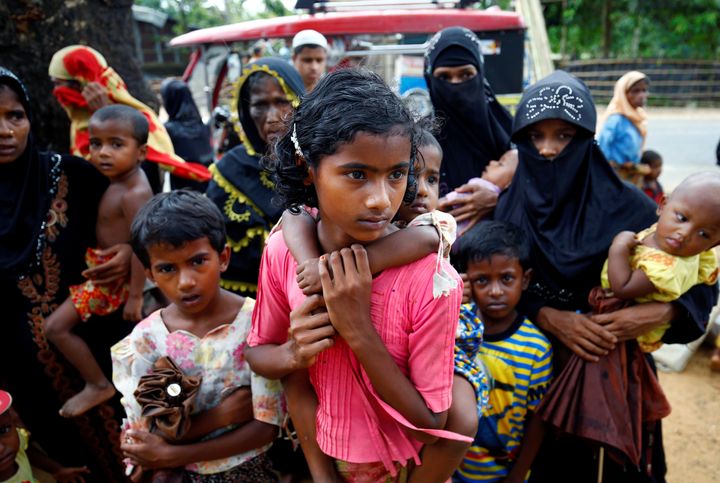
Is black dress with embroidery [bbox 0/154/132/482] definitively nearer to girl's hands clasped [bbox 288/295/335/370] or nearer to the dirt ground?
girl's hands clasped [bbox 288/295/335/370]

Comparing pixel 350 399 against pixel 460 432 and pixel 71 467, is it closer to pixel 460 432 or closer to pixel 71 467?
pixel 460 432

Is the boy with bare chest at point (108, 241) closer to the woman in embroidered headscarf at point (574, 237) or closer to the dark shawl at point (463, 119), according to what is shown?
the dark shawl at point (463, 119)

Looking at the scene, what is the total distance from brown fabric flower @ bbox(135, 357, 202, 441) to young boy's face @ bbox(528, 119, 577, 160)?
1.70 m

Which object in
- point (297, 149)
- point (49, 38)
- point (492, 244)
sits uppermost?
point (49, 38)

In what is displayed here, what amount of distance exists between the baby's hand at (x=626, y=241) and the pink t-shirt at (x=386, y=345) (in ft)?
3.22

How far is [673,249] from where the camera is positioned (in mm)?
1869

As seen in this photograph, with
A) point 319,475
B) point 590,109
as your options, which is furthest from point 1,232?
point 590,109

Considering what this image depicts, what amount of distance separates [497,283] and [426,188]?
0.54 m

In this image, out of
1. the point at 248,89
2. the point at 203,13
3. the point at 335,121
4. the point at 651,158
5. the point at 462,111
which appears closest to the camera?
the point at 335,121

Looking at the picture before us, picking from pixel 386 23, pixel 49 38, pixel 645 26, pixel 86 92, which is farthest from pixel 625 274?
pixel 645 26

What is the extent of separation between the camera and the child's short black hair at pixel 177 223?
176 cm

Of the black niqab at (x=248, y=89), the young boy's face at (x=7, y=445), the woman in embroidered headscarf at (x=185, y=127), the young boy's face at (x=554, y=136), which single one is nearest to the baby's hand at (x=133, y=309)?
the young boy's face at (x=7, y=445)

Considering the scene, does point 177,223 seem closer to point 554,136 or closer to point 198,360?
point 198,360

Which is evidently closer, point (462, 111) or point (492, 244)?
point (492, 244)
